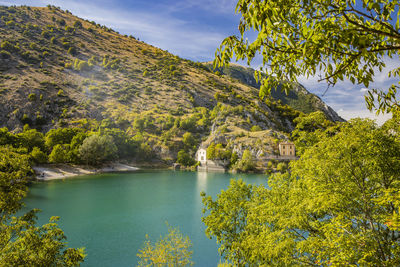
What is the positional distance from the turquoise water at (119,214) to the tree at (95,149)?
531 inches

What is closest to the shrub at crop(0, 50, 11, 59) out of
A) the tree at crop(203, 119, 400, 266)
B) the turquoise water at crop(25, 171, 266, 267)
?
the turquoise water at crop(25, 171, 266, 267)

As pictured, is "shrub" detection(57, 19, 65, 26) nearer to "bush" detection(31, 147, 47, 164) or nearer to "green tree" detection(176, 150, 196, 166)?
"bush" detection(31, 147, 47, 164)

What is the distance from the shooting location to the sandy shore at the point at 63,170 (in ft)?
159

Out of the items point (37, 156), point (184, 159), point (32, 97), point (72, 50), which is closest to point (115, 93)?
point (32, 97)

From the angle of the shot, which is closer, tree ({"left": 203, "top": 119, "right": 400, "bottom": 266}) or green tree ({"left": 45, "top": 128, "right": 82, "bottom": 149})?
tree ({"left": 203, "top": 119, "right": 400, "bottom": 266})

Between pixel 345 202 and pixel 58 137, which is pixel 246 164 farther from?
pixel 345 202

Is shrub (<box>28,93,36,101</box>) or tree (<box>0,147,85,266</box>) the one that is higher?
shrub (<box>28,93,36,101</box>)

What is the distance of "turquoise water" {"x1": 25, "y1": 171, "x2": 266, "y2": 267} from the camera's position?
1858 centimetres

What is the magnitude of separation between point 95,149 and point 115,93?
50.0 metres

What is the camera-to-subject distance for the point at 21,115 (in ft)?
258

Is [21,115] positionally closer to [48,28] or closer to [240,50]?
[48,28]

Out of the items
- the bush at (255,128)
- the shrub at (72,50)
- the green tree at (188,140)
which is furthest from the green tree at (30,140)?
the shrub at (72,50)

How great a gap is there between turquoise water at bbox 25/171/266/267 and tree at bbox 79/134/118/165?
13.5 metres

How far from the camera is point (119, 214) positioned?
91.7 ft
